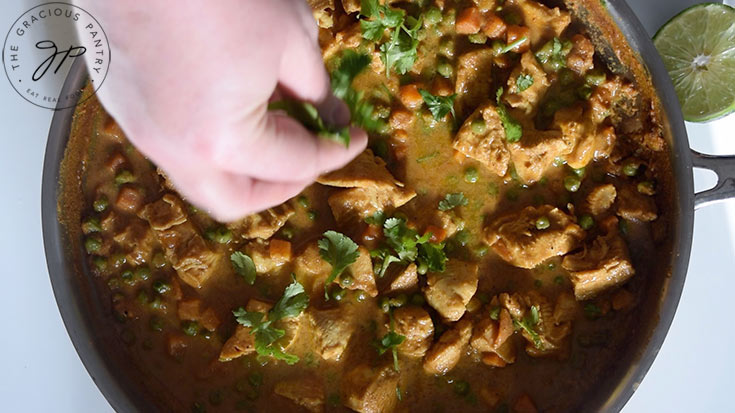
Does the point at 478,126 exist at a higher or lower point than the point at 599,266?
higher

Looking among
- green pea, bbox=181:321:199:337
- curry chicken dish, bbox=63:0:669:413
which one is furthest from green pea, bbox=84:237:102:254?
green pea, bbox=181:321:199:337

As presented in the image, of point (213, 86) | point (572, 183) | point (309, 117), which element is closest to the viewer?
point (213, 86)

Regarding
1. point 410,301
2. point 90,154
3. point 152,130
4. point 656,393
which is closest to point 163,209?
point 90,154

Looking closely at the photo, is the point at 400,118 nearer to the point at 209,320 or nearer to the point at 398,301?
the point at 398,301

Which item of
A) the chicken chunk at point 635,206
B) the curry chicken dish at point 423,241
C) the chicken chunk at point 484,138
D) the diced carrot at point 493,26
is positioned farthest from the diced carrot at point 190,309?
the chicken chunk at point 635,206

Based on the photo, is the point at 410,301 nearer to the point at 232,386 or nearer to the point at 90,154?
the point at 232,386

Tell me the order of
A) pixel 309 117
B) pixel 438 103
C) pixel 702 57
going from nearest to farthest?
pixel 309 117
pixel 438 103
pixel 702 57

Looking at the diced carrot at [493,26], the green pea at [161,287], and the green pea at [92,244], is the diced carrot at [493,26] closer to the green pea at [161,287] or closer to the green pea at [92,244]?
the green pea at [161,287]

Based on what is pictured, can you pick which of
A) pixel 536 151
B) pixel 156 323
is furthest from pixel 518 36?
pixel 156 323

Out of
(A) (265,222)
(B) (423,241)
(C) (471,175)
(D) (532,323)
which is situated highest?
(A) (265,222)
